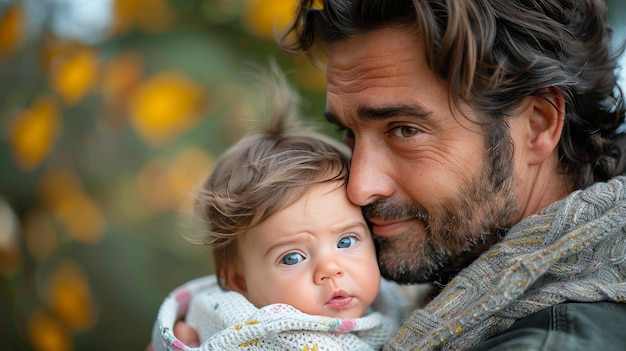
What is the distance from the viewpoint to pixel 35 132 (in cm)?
360

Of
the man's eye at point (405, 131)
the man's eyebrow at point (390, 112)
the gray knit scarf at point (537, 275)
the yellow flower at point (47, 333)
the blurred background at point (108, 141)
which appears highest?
the man's eyebrow at point (390, 112)

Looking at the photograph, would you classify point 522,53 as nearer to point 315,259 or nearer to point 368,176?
point 368,176

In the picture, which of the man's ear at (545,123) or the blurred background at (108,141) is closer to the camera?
the man's ear at (545,123)

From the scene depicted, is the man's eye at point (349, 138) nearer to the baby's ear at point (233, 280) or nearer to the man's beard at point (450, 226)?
the man's beard at point (450, 226)

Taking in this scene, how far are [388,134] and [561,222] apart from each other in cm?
59

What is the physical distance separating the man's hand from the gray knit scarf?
0.67 metres

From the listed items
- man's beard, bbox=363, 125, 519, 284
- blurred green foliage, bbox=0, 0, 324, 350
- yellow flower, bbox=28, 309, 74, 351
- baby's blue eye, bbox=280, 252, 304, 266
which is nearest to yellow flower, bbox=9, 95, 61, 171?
blurred green foliage, bbox=0, 0, 324, 350

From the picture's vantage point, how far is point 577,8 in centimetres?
213

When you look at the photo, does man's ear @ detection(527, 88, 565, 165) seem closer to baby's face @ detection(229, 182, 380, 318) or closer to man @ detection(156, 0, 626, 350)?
man @ detection(156, 0, 626, 350)

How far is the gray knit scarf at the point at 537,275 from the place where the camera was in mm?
1581

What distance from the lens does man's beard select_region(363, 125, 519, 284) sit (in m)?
2.00

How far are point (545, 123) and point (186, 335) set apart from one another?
51.7 inches

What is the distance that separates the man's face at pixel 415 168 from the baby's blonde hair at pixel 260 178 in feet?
0.39

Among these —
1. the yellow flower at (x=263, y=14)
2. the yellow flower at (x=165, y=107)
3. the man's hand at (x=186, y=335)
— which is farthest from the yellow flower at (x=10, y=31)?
the man's hand at (x=186, y=335)
